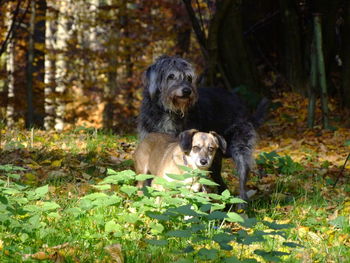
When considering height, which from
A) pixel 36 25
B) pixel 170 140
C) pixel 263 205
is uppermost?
pixel 36 25

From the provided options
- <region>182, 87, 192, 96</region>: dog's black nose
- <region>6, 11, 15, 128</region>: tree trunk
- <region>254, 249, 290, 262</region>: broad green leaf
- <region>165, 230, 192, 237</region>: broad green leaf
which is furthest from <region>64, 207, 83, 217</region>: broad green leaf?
<region>6, 11, 15, 128</region>: tree trunk

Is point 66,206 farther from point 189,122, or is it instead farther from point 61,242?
point 189,122

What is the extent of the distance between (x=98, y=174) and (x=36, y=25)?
11.2m

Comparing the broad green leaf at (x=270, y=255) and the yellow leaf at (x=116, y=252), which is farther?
the yellow leaf at (x=116, y=252)

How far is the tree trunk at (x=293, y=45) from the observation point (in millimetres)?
13398

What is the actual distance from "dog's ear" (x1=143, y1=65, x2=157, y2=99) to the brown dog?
2.46 feet

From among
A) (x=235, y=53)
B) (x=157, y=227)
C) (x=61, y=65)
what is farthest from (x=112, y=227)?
(x=61, y=65)

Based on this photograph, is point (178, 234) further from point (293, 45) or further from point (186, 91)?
point (293, 45)

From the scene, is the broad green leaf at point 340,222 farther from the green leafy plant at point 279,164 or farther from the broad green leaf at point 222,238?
the green leafy plant at point 279,164

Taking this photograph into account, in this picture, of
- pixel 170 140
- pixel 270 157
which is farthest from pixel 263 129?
pixel 170 140

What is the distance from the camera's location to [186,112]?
672 centimetres

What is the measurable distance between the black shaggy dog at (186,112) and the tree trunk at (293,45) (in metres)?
6.72

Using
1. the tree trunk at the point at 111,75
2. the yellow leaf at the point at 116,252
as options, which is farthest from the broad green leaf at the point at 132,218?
the tree trunk at the point at 111,75

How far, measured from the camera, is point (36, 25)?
1711 cm
